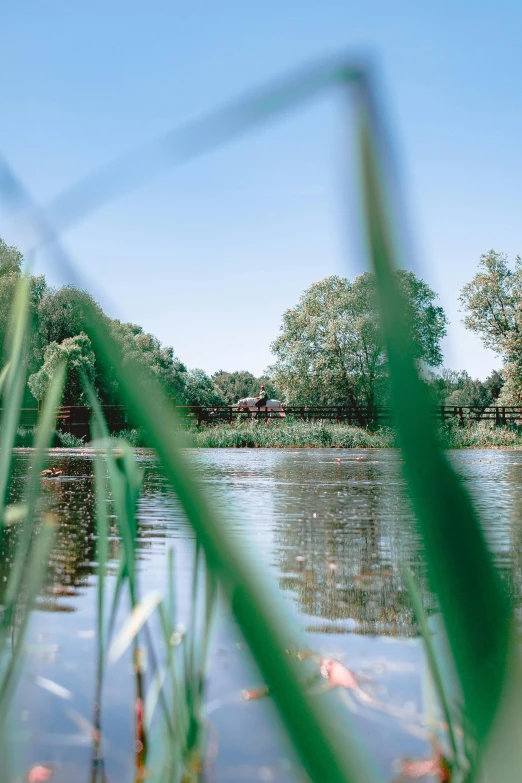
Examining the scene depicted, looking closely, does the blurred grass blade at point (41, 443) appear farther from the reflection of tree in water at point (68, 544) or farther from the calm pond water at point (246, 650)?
the reflection of tree in water at point (68, 544)

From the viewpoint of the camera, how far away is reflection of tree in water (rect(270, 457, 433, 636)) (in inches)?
97.2

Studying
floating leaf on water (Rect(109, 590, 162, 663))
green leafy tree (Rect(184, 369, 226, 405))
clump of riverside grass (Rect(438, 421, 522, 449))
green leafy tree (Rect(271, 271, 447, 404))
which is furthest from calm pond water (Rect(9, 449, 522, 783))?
green leafy tree (Rect(184, 369, 226, 405))

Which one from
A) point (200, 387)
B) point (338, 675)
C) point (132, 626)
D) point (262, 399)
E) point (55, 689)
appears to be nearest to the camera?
point (132, 626)

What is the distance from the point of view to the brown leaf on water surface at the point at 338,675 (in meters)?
1.74

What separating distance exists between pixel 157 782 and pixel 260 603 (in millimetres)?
711

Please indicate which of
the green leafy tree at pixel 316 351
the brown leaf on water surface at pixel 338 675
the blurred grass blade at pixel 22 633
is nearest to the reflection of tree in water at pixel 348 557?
the brown leaf on water surface at pixel 338 675

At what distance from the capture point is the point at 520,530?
4.75 m

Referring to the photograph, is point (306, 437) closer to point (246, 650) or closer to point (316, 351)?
point (316, 351)

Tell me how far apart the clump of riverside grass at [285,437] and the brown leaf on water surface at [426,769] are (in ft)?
73.3

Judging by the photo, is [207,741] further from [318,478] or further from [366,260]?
[318,478]

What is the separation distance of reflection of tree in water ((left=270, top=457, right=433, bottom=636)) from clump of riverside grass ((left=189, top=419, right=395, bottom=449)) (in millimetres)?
16882

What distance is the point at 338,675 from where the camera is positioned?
1774 millimetres

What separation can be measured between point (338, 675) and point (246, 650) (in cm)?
155

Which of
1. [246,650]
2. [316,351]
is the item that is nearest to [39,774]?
[246,650]
